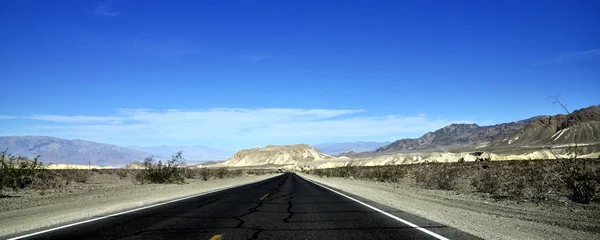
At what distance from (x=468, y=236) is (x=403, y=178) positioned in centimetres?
3906

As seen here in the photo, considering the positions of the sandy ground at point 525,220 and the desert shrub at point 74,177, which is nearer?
the sandy ground at point 525,220

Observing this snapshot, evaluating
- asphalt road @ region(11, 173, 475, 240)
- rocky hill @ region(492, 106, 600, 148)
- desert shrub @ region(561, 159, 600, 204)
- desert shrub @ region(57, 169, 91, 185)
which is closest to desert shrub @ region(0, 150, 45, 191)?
desert shrub @ region(57, 169, 91, 185)

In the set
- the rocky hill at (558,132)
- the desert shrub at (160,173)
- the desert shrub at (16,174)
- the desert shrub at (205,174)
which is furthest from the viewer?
the rocky hill at (558,132)

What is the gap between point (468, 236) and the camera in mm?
8648

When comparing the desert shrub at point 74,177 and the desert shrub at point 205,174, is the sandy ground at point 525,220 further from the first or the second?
the desert shrub at point 205,174

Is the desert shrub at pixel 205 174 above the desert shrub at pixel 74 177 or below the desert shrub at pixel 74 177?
above

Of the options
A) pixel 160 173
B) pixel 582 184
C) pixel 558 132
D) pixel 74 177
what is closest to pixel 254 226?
pixel 582 184

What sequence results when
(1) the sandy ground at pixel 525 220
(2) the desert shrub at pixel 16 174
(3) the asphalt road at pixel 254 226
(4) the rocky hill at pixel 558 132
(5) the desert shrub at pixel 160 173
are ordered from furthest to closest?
(4) the rocky hill at pixel 558 132 → (5) the desert shrub at pixel 160 173 → (2) the desert shrub at pixel 16 174 → (1) the sandy ground at pixel 525 220 → (3) the asphalt road at pixel 254 226

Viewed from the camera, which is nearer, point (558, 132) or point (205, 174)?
point (205, 174)

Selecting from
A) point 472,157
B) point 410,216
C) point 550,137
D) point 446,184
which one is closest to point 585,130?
point 550,137

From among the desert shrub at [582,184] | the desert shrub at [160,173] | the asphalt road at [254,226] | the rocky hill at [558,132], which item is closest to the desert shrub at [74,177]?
the desert shrub at [160,173]

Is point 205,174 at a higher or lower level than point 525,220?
higher

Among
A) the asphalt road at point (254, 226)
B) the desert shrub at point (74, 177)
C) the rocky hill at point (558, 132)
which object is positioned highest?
the rocky hill at point (558, 132)

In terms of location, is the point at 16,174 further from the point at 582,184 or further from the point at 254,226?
the point at 582,184
